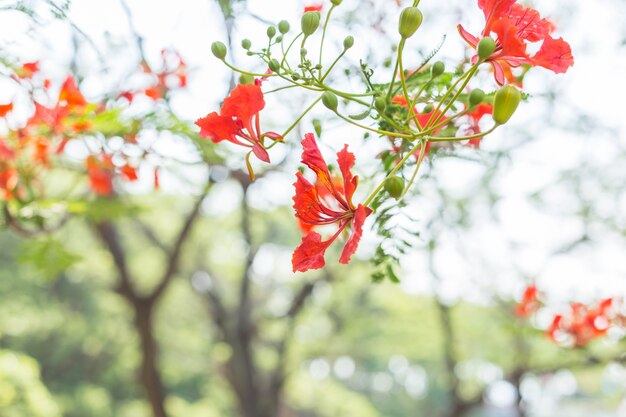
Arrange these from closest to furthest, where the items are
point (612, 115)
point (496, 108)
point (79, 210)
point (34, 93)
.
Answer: point (496, 108) → point (34, 93) → point (79, 210) → point (612, 115)

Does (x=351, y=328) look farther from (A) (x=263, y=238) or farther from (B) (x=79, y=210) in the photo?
(B) (x=79, y=210)

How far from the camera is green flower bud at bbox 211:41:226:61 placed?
2.16 feet

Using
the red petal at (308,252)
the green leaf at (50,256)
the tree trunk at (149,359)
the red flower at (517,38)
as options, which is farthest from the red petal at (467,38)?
the tree trunk at (149,359)

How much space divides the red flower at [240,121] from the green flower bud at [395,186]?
0.13m

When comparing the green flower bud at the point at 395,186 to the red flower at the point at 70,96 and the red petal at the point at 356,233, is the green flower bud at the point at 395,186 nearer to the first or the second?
the red petal at the point at 356,233

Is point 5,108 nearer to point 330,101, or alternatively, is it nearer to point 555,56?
point 330,101

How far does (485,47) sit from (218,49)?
243 mm

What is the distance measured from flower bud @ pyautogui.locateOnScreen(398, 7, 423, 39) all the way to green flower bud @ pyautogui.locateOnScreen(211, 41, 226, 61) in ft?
0.56

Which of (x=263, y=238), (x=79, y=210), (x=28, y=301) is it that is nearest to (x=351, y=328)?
(x=263, y=238)

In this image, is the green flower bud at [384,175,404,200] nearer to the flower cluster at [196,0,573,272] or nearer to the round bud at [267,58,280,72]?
the flower cluster at [196,0,573,272]

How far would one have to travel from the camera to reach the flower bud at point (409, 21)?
1.90 feet

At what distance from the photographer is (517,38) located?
59cm

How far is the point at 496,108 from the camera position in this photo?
1.78 ft

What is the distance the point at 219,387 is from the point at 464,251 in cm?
660
